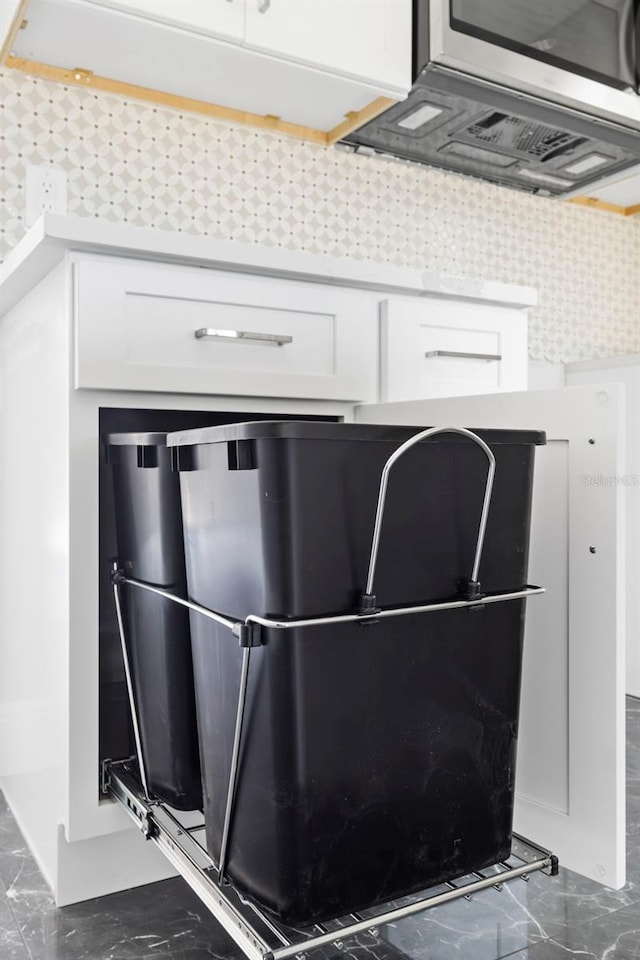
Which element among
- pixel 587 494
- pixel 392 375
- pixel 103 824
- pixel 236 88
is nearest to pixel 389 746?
pixel 587 494

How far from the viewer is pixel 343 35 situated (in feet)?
5.58

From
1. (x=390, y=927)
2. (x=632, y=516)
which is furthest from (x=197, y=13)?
(x=632, y=516)

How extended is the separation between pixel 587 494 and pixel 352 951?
74cm

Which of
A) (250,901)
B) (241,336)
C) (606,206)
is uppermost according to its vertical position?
(606,206)

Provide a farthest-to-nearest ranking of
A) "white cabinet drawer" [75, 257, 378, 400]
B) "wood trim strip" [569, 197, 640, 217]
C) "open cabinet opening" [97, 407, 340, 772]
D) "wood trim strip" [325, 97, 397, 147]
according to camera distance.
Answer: "wood trim strip" [569, 197, 640, 217] → "wood trim strip" [325, 97, 397, 147] → "open cabinet opening" [97, 407, 340, 772] → "white cabinet drawer" [75, 257, 378, 400]

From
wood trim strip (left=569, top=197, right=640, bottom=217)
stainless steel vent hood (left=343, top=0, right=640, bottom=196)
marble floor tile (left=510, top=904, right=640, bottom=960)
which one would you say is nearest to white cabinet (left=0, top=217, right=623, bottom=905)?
marble floor tile (left=510, top=904, right=640, bottom=960)

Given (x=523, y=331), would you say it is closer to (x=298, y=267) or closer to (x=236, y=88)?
(x=298, y=267)

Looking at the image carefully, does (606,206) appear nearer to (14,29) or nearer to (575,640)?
(14,29)

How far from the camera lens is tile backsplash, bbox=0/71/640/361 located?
6.14 ft

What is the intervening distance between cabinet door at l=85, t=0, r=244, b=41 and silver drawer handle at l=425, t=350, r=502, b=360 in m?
0.75

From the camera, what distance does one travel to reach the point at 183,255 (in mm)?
1187

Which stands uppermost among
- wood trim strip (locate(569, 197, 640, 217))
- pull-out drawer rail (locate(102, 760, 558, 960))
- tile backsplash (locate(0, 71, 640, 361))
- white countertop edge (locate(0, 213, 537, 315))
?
wood trim strip (locate(569, 197, 640, 217))

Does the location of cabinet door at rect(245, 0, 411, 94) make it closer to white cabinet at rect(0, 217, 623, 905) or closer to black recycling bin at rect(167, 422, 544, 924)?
white cabinet at rect(0, 217, 623, 905)

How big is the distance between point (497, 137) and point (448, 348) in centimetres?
91
